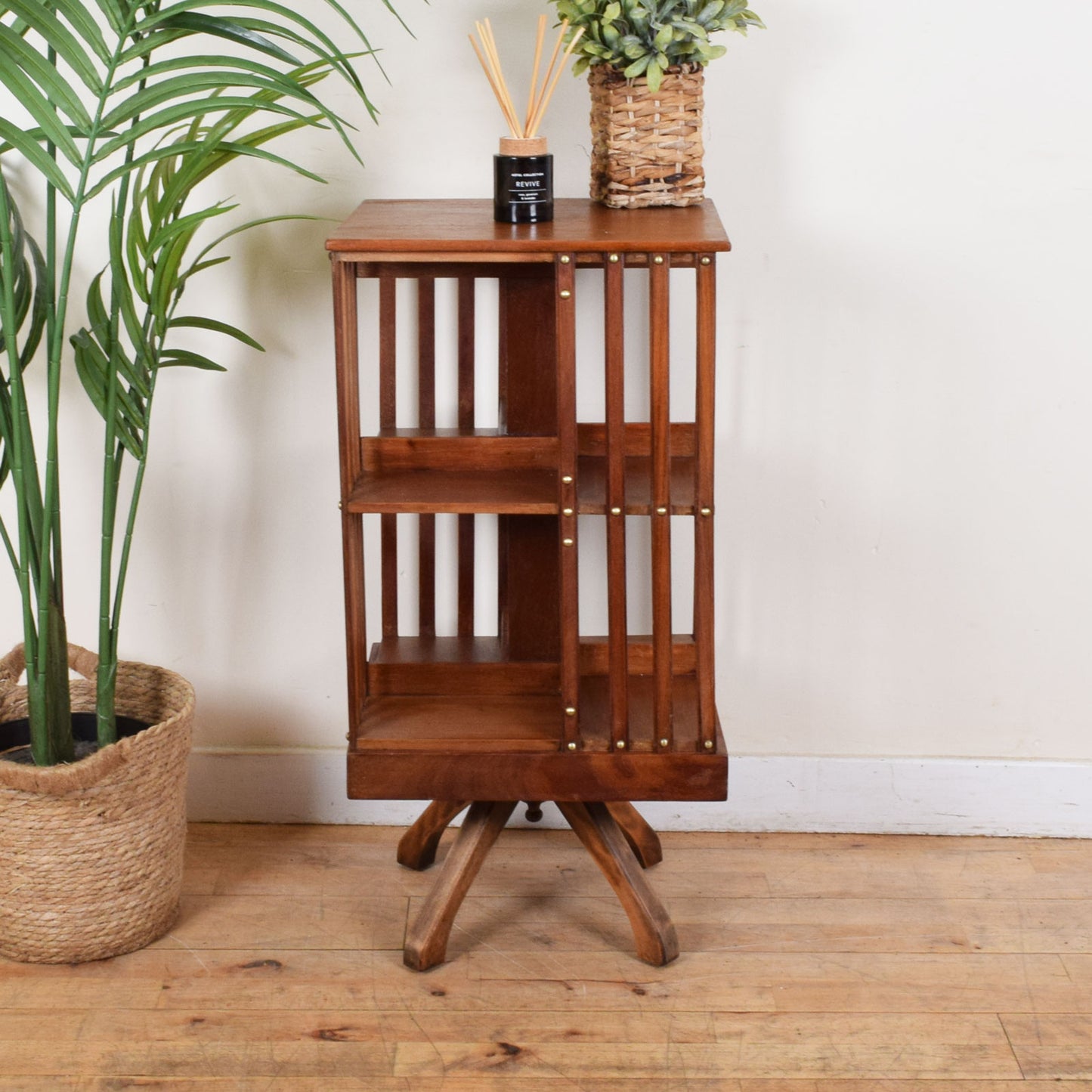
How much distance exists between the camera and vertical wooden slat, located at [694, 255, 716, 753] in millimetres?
1718

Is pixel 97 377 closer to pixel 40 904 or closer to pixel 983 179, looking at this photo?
pixel 40 904

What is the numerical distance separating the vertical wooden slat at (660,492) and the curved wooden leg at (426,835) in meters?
0.50

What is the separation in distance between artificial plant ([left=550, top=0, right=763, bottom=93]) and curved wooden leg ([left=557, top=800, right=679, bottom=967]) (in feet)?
3.48

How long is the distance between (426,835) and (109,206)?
116 cm

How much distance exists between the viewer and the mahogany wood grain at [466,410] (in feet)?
7.00

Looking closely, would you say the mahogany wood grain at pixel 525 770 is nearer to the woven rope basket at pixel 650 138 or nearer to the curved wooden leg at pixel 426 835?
the curved wooden leg at pixel 426 835

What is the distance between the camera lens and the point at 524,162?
1.83 m

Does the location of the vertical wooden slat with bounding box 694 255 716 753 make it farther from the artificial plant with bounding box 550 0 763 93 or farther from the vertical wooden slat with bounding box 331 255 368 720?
the vertical wooden slat with bounding box 331 255 368 720

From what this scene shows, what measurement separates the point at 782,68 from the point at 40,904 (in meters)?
1.70

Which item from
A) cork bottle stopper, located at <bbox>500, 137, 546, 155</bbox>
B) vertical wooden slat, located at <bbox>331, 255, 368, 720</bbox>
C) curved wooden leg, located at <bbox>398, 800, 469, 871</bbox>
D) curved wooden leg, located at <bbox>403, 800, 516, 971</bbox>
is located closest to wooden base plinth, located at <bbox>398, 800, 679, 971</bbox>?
curved wooden leg, located at <bbox>403, 800, 516, 971</bbox>

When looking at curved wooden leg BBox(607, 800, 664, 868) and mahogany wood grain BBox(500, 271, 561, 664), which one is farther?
curved wooden leg BBox(607, 800, 664, 868)

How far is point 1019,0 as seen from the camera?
2068mm

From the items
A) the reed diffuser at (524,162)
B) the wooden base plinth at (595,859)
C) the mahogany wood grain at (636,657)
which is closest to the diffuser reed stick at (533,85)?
the reed diffuser at (524,162)

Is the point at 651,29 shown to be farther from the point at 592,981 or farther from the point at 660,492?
the point at 592,981
